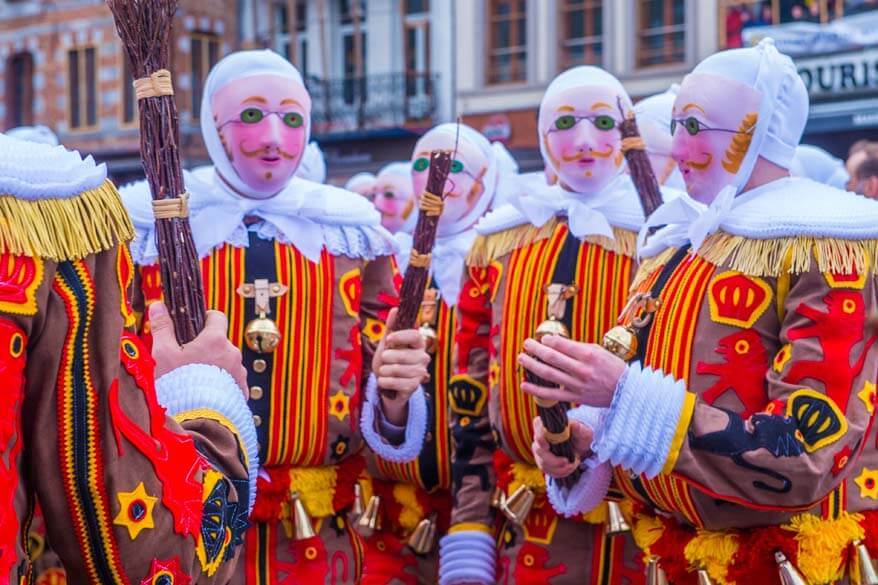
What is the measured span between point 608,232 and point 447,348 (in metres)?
1.00

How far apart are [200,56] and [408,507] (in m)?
17.4

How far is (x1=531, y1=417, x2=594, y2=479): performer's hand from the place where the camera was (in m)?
3.11

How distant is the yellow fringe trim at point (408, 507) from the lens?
4.76 meters

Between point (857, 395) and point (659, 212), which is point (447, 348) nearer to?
point (659, 212)

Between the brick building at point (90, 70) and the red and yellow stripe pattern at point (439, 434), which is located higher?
the brick building at point (90, 70)

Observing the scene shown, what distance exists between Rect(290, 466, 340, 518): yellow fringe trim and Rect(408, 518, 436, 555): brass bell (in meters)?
1.04

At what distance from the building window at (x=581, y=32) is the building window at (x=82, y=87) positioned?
8.56 metres

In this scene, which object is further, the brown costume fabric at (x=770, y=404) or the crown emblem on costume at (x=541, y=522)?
the crown emblem on costume at (x=541, y=522)

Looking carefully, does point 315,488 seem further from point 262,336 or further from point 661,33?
point 661,33

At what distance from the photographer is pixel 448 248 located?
5.00 meters

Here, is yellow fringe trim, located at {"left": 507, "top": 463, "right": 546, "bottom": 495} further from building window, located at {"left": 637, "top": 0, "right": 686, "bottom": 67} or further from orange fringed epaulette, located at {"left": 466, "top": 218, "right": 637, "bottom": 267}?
building window, located at {"left": 637, "top": 0, "right": 686, "bottom": 67}

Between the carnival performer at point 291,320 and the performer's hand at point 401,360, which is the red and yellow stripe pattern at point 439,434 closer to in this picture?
the carnival performer at point 291,320

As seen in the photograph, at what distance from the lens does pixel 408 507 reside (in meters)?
4.78

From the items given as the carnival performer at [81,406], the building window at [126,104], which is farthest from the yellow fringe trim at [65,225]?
the building window at [126,104]
